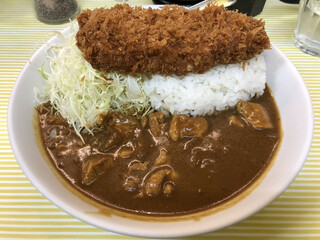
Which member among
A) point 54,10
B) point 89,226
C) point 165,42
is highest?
point 165,42

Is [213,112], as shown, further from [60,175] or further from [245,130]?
[60,175]

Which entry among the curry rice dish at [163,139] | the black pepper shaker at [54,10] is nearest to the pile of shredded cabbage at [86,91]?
the curry rice dish at [163,139]

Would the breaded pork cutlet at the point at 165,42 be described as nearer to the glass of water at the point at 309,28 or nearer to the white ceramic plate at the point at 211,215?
the white ceramic plate at the point at 211,215

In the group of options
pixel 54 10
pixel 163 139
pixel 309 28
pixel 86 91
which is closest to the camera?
pixel 163 139

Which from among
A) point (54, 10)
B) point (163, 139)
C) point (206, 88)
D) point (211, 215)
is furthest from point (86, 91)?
point (54, 10)

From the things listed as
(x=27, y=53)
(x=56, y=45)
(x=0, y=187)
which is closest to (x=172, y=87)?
(x=56, y=45)

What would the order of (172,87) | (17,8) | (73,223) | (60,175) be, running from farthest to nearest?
(17,8) < (172,87) < (60,175) < (73,223)

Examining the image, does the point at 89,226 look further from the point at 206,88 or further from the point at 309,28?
the point at 309,28
